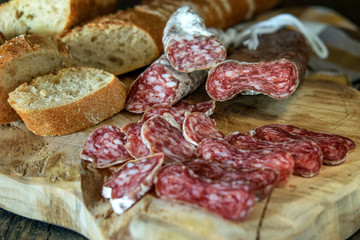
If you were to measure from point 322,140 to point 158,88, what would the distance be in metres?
0.96

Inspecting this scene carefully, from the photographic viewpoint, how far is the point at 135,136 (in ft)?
Result: 6.28

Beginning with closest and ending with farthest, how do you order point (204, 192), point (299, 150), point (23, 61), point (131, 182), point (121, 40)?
1. point (204, 192)
2. point (131, 182)
3. point (299, 150)
4. point (23, 61)
5. point (121, 40)

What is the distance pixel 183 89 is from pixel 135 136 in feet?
1.92

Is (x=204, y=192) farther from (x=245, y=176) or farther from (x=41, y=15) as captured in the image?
(x=41, y=15)

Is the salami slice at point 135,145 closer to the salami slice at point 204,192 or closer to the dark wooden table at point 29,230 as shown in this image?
the salami slice at point 204,192

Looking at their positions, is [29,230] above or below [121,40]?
below

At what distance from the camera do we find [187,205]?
1.54 meters

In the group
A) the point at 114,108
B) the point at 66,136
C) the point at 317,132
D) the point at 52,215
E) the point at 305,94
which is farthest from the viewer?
the point at 305,94

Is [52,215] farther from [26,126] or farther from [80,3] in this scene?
[80,3]

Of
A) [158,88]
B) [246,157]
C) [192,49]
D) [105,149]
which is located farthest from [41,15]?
[246,157]

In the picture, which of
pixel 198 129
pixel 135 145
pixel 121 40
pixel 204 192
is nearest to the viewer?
Answer: pixel 204 192

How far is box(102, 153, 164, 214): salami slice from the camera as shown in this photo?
1.59m

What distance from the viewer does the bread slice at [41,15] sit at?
2.81 metres

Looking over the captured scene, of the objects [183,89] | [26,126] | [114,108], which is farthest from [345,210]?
[26,126]
